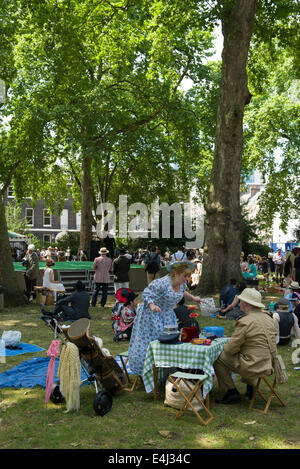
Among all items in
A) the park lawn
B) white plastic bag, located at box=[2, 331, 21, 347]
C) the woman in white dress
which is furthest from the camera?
the woman in white dress

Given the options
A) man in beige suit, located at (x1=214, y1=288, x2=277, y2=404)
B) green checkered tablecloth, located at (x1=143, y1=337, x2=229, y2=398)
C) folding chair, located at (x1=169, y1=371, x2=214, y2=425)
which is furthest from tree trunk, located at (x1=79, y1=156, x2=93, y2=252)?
folding chair, located at (x1=169, y1=371, x2=214, y2=425)

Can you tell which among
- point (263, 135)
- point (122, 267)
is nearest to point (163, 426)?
point (122, 267)

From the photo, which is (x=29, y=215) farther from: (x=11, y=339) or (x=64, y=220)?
(x=11, y=339)

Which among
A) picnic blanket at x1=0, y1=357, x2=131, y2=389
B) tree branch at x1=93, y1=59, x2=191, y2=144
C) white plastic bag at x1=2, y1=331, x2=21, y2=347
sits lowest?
picnic blanket at x1=0, y1=357, x2=131, y2=389

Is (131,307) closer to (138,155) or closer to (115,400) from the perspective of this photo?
(115,400)

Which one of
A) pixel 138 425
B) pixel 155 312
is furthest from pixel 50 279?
pixel 138 425

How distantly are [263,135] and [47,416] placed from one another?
28.6m

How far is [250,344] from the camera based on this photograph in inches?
225

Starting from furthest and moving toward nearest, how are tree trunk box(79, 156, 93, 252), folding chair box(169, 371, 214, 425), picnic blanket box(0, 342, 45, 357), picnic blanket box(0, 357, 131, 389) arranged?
tree trunk box(79, 156, 93, 252) < picnic blanket box(0, 342, 45, 357) < picnic blanket box(0, 357, 131, 389) < folding chair box(169, 371, 214, 425)

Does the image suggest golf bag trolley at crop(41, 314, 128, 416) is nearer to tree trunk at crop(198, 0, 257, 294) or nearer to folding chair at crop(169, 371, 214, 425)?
folding chair at crop(169, 371, 214, 425)

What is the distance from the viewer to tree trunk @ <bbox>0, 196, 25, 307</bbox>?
1495cm

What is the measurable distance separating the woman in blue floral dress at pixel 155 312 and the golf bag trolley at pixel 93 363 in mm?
351

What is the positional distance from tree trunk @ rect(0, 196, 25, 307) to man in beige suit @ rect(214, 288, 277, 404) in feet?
33.8

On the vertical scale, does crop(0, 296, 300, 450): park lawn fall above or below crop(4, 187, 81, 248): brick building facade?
below
